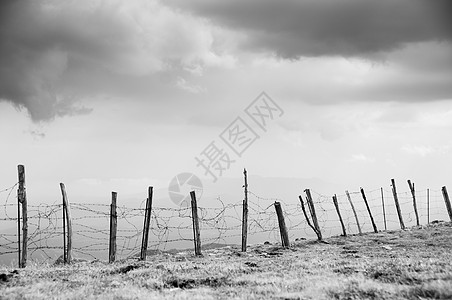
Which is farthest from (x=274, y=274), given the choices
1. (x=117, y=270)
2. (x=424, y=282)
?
(x=117, y=270)

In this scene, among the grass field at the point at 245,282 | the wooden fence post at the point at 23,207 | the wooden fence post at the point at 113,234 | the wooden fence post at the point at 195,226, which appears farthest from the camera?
the wooden fence post at the point at 195,226

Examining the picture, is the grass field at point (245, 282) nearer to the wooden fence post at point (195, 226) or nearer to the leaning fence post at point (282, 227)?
the wooden fence post at point (195, 226)

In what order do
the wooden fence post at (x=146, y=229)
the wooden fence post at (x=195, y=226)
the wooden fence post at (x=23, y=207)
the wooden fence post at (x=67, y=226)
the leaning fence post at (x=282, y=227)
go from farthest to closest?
the leaning fence post at (x=282, y=227) < the wooden fence post at (x=195, y=226) < the wooden fence post at (x=146, y=229) < the wooden fence post at (x=67, y=226) < the wooden fence post at (x=23, y=207)

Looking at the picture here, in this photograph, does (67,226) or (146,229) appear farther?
(146,229)

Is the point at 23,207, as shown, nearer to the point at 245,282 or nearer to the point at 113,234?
the point at 113,234

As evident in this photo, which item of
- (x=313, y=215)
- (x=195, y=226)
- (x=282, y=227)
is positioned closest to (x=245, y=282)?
(x=195, y=226)

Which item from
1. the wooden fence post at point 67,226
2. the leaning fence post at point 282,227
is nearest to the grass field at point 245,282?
the wooden fence post at point 67,226

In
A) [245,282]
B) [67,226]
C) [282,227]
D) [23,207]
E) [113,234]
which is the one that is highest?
[23,207]

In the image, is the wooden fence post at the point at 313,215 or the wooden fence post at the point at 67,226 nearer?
the wooden fence post at the point at 67,226

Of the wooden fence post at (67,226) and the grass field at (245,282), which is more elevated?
the wooden fence post at (67,226)

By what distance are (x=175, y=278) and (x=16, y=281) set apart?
190 inches

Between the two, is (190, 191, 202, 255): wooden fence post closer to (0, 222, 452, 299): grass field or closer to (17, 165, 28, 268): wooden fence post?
(0, 222, 452, 299): grass field

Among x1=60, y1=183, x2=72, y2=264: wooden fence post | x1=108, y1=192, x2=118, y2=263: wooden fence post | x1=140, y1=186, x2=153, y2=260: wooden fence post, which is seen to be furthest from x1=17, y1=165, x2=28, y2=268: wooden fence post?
x1=140, y1=186, x2=153, y2=260: wooden fence post

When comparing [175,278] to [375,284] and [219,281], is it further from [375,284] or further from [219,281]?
[375,284]
